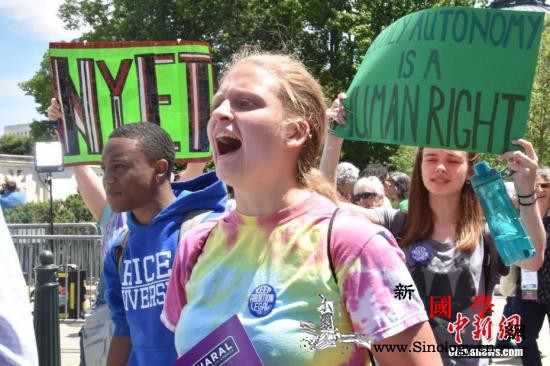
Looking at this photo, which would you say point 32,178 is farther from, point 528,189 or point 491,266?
point 528,189

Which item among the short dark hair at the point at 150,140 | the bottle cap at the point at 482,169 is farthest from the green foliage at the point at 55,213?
the bottle cap at the point at 482,169

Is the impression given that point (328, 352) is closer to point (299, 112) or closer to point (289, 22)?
point (299, 112)

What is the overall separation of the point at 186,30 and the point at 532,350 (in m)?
23.1

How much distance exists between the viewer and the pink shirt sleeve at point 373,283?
1655 millimetres

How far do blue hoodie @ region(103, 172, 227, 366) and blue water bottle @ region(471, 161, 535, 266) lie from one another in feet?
3.85

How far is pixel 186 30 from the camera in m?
26.3

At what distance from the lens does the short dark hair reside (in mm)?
3242

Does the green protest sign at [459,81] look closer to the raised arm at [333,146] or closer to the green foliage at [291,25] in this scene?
the raised arm at [333,146]

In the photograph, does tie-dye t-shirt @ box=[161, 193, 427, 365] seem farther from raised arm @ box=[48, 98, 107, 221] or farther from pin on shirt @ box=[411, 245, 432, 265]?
raised arm @ box=[48, 98, 107, 221]

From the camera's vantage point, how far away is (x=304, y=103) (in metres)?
2.01

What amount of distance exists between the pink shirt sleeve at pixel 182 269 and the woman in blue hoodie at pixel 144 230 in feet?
2.13

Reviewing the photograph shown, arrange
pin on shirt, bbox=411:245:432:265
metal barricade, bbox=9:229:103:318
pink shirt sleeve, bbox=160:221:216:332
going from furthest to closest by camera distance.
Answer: metal barricade, bbox=9:229:103:318 < pin on shirt, bbox=411:245:432:265 < pink shirt sleeve, bbox=160:221:216:332

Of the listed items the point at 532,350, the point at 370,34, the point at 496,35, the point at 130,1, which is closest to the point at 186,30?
the point at 130,1

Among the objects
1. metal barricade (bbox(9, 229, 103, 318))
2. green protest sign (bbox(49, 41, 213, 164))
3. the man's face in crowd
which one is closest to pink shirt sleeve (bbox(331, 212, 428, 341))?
the man's face in crowd
